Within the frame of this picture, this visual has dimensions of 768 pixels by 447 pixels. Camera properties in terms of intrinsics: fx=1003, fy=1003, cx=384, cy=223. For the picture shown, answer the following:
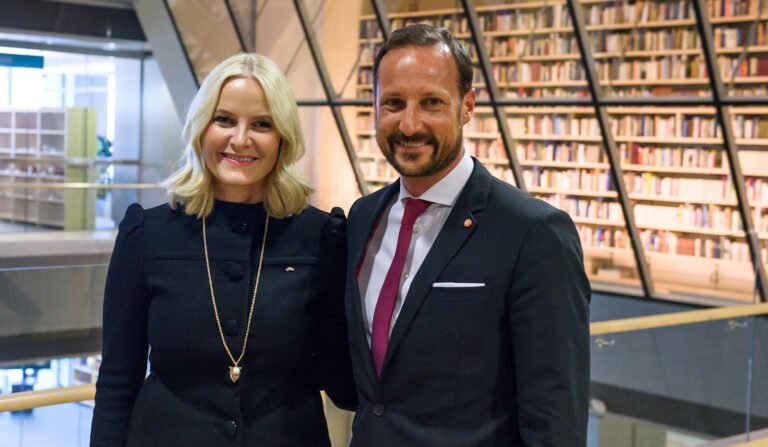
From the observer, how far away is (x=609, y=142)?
910 centimetres

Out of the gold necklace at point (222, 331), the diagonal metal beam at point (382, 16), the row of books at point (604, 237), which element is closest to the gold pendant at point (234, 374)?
the gold necklace at point (222, 331)

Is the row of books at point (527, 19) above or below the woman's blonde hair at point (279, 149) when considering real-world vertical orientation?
above

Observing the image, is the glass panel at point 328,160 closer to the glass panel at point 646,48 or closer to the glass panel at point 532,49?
the glass panel at point 532,49

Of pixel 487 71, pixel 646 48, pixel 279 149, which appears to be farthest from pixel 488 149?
pixel 279 149

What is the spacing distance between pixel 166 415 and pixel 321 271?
0.46 m

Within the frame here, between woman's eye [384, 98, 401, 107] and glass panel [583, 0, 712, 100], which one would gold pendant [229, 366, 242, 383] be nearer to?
Result: woman's eye [384, 98, 401, 107]

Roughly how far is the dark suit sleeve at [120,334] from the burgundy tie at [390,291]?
55cm

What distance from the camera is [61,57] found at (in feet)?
49.3

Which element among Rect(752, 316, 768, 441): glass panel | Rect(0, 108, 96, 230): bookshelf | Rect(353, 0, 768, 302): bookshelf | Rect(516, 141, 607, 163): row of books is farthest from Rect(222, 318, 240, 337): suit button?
Rect(0, 108, 96, 230): bookshelf

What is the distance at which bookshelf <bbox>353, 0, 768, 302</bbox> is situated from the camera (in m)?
8.20

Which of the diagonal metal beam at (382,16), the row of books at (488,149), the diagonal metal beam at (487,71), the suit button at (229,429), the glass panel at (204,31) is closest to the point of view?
the suit button at (229,429)

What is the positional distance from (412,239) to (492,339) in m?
0.27

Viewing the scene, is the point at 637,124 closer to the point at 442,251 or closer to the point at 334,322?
the point at 334,322

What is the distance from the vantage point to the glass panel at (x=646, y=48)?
833cm
